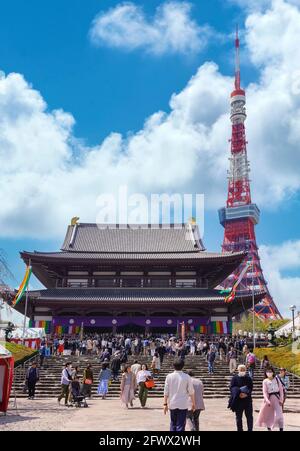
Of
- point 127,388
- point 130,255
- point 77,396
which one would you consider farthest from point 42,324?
point 127,388

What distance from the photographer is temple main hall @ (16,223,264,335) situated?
37.6m

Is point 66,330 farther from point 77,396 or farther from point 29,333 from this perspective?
point 77,396

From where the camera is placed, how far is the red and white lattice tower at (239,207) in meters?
76.4

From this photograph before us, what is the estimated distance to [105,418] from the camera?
12.6 m

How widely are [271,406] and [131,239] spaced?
3848cm

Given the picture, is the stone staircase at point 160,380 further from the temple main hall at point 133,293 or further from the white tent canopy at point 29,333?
the temple main hall at point 133,293

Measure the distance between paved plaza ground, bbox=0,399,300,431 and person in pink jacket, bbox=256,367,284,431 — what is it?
5.09ft

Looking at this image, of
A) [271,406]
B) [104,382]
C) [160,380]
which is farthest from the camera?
[160,380]

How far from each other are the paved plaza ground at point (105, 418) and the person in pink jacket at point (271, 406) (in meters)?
1.55

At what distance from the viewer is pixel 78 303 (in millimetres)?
37062

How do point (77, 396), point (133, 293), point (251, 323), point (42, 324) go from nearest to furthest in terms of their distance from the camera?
1. point (77, 396)
2. point (42, 324)
3. point (133, 293)
4. point (251, 323)

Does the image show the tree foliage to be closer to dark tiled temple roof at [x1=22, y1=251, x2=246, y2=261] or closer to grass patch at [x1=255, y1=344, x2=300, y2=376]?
dark tiled temple roof at [x1=22, y1=251, x2=246, y2=261]

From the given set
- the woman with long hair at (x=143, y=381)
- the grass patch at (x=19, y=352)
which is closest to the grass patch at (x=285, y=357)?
the woman with long hair at (x=143, y=381)

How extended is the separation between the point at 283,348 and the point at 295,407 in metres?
12.1
